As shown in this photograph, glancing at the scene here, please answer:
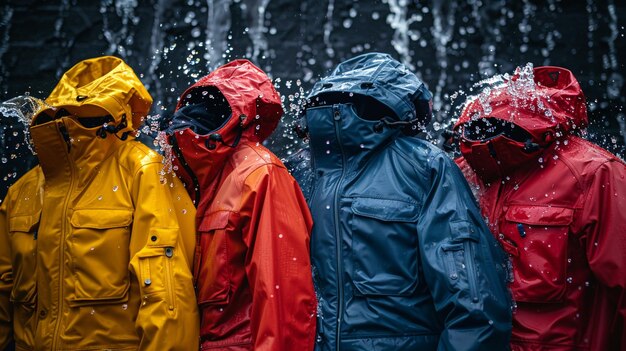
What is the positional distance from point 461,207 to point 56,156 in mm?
2407

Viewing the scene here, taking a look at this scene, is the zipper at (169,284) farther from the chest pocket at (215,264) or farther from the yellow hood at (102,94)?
the yellow hood at (102,94)

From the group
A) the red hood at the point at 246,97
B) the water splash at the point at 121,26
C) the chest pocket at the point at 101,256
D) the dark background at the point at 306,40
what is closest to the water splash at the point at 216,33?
the dark background at the point at 306,40

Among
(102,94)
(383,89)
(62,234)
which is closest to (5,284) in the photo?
(62,234)

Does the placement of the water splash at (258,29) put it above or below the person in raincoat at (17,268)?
above

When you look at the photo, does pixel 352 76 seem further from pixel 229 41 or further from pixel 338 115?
pixel 229 41

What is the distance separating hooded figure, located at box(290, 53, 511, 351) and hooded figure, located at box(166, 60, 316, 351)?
19 cm

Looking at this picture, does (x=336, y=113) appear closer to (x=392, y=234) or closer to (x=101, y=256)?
(x=392, y=234)

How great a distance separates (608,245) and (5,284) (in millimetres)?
3592

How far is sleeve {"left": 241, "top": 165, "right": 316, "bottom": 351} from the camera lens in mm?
3031

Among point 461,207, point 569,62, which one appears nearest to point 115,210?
point 461,207

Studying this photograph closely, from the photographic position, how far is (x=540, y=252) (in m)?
3.45

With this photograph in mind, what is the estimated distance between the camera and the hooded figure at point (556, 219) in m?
3.37

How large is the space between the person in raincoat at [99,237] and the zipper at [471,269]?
1402mm

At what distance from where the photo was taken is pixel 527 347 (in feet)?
11.2
